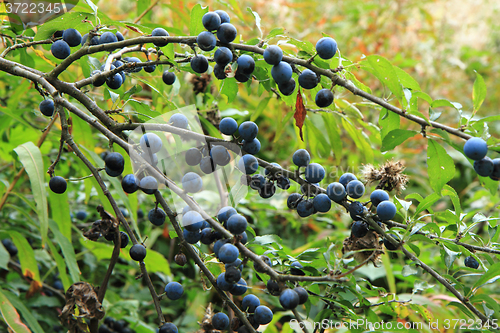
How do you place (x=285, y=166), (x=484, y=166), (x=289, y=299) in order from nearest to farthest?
(x=289, y=299) < (x=484, y=166) < (x=285, y=166)

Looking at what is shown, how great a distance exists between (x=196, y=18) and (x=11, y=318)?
46.2 inches

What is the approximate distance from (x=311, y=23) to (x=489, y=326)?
3616mm

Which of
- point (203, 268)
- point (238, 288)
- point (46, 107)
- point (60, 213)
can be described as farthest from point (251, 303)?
point (60, 213)

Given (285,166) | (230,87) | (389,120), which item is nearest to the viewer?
(389,120)

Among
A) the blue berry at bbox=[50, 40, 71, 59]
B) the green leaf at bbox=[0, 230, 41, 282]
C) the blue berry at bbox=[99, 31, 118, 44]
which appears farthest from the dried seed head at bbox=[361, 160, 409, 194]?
the green leaf at bbox=[0, 230, 41, 282]

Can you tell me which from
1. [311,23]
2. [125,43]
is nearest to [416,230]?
[125,43]

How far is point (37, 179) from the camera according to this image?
44.4 inches

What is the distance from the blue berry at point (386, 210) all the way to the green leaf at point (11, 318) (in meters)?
1.18

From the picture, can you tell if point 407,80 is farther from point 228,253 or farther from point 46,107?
point 46,107

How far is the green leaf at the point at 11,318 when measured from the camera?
4.17 feet

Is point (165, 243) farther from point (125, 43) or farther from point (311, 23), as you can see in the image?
point (311, 23)

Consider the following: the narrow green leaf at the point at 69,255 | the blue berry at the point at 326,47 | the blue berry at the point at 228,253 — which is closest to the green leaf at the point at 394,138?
the blue berry at the point at 326,47

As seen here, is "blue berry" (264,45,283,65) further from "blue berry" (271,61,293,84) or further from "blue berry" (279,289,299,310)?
"blue berry" (279,289,299,310)

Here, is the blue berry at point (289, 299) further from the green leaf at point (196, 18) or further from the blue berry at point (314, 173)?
the green leaf at point (196, 18)
